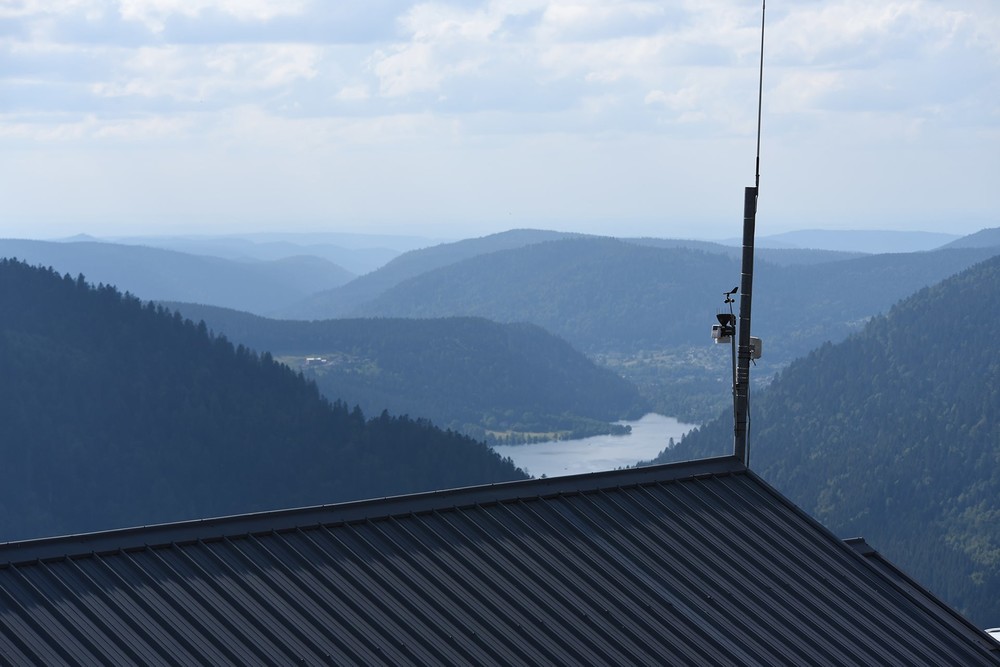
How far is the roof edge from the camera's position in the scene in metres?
23.4

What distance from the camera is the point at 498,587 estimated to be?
999 inches

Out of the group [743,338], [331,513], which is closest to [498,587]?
[331,513]

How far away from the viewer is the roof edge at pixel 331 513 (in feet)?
76.7

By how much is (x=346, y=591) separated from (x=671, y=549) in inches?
268

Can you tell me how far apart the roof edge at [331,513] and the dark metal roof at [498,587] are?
37 millimetres

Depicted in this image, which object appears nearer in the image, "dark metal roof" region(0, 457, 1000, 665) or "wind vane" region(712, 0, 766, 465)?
"dark metal roof" region(0, 457, 1000, 665)

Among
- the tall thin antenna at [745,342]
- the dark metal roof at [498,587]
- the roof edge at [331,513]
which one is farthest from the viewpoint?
the tall thin antenna at [745,342]

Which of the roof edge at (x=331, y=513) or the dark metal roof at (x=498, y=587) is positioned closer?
the dark metal roof at (x=498, y=587)

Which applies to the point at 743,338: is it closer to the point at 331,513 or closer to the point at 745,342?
the point at 745,342

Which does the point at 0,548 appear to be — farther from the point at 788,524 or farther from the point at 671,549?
the point at 788,524

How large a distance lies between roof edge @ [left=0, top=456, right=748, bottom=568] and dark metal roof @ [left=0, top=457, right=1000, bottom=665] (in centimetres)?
4

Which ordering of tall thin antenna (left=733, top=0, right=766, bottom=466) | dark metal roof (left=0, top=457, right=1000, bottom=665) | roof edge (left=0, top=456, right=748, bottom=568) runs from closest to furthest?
dark metal roof (left=0, top=457, right=1000, bottom=665) → roof edge (left=0, top=456, right=748, bottom=568) → tall thin antenna (left=733, top=0, right=766, bottom=466)

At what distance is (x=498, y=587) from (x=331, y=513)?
11.0ft

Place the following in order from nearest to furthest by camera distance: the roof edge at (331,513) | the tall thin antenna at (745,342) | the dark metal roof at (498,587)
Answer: the dark metal roof at (498,587), the roof edge at (331,513), the tall thin antenna at (745,342)
